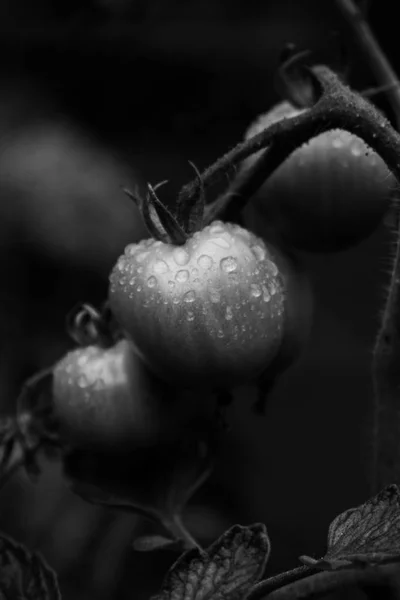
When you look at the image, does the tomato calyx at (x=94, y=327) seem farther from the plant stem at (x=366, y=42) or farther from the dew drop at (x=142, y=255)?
the plant stem at (x=366, y=42)

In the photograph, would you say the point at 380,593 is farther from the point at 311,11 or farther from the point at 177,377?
the point at 311,11

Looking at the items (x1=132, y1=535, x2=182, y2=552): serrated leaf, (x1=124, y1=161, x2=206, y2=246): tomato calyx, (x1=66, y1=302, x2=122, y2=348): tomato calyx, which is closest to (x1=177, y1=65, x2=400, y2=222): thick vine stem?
(x1=124, y1=161, x2=206, y2=246): tomato calyx

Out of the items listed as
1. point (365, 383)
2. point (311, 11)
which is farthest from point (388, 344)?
point (311, 11)

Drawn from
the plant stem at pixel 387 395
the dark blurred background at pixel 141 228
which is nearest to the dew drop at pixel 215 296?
the plant stem at pixel 387 395

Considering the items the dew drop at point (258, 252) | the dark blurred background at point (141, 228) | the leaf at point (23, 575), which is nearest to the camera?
the leaf at point (23, 575)

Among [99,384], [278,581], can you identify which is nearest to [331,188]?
[99,384]
